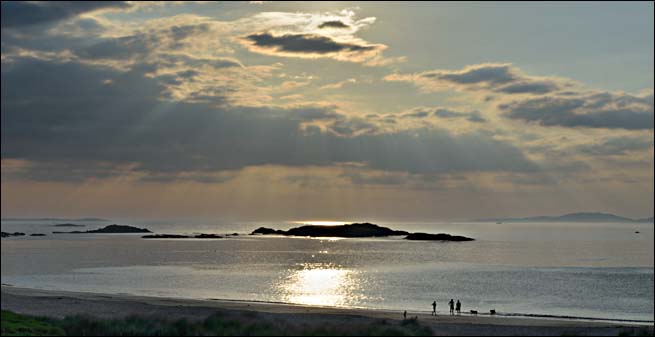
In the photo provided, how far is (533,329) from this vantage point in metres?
47.9

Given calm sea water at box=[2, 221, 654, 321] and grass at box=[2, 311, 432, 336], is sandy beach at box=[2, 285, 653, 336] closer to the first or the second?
grass at box=[2, 311, 432, 336]

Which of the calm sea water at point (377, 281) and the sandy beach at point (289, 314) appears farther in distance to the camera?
the calm sea water at point (377, 281)

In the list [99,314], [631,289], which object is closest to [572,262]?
[631,289]

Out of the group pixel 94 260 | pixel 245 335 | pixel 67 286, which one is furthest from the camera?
pixel 94 260

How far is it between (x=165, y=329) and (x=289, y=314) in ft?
→ 58.3

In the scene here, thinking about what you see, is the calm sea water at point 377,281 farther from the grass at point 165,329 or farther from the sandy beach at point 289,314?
the grass at point 165,329

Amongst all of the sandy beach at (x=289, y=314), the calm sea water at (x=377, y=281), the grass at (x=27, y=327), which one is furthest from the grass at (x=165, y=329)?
the calm sea water at (x=377, y=281)

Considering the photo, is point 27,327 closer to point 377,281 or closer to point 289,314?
point 289,314

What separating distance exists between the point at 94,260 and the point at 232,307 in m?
85.4

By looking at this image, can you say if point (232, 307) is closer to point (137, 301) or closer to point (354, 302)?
point (137, 301)

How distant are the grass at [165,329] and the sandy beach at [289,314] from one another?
6.90 meters

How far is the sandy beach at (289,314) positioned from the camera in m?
47.1

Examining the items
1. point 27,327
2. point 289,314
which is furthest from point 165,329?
point 289,314

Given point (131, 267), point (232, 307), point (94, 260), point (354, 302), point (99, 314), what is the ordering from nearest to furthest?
point (99, 314)
point (232, 307)
point (354, 302)
point (131, 267)
point (94, 260)
